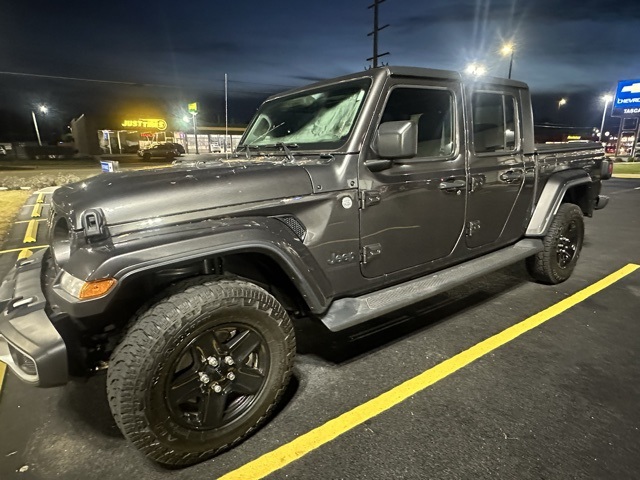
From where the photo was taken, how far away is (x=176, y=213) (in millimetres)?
1910

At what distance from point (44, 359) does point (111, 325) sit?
473 millimetres

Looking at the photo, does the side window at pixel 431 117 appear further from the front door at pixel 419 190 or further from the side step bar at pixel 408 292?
the side step bar at pixel 408 292

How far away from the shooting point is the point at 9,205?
9938 millimetres

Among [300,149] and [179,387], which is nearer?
[179,387]

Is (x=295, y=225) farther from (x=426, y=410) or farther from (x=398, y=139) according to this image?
(x=426, y=410)

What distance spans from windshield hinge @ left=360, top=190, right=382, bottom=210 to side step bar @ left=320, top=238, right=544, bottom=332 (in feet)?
2.08

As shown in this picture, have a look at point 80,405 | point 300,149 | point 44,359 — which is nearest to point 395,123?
point 300,149

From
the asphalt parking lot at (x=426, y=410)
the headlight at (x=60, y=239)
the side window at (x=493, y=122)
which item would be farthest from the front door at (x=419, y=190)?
the headlight at (x=60, y=239)

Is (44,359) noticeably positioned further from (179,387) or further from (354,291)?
(354,291)

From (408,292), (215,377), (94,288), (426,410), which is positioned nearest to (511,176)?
(408,292)

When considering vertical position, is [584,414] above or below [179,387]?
below

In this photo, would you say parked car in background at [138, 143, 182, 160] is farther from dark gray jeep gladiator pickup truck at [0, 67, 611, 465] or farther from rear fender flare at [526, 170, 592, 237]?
rear fender flare at [526, 170, 592, 237]

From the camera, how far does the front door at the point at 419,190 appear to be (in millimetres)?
2582

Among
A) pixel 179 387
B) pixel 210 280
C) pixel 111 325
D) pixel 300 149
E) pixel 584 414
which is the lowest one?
pixel 584 414
